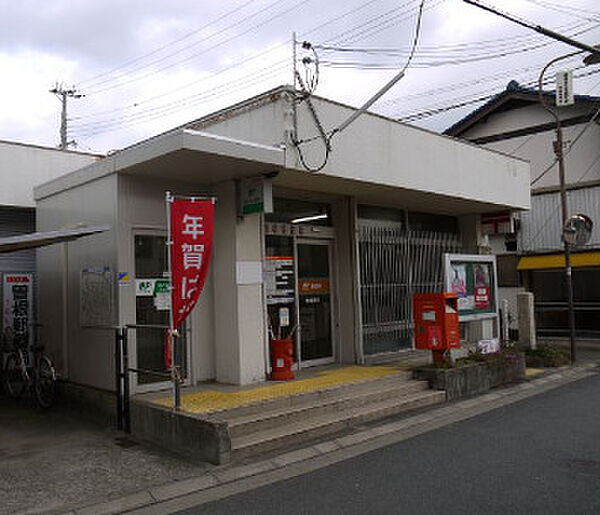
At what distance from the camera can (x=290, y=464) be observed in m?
6.52

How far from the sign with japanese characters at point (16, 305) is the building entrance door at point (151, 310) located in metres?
3.75

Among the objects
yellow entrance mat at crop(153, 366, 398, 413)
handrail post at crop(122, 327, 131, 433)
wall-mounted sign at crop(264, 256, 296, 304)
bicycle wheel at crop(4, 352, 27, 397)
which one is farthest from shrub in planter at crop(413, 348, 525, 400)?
bicycle wheel at crop(4, 352, 27, 397)

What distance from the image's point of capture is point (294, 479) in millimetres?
6027

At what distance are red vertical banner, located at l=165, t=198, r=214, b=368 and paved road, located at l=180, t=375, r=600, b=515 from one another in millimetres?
2517

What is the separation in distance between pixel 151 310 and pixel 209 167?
7.57 ft

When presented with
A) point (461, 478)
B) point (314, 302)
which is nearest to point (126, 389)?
point (314, 302)

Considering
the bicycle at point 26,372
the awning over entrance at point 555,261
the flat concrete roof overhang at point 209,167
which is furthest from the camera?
the awning over entrance at point 555,261

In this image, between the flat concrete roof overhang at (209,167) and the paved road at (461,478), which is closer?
the paved road at (461,478)

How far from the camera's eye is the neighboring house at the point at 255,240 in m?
8.63

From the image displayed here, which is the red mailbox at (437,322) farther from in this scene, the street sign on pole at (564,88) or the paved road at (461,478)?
the street sign on pole at (564,88)

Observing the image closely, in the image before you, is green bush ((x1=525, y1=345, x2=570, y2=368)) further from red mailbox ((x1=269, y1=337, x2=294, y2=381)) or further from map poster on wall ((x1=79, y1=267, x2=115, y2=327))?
map poster on wall ((x1=79, y1=267, x2=115, y2=327))

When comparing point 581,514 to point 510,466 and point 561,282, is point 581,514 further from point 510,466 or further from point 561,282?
point 561,282

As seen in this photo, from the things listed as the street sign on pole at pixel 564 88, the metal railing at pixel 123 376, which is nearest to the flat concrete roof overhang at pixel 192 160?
the metal railing at pixel 123 376

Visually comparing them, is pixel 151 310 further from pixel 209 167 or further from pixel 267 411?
pixel 267 411
